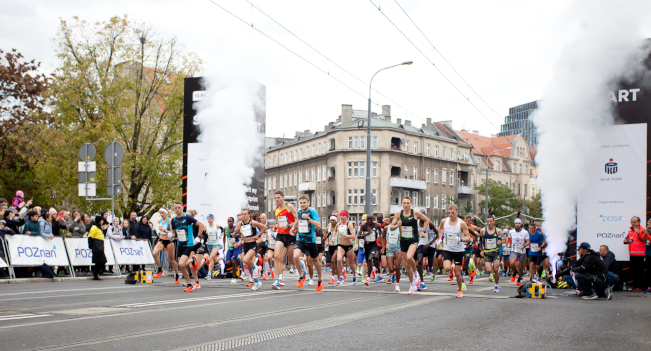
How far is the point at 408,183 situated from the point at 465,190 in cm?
1422

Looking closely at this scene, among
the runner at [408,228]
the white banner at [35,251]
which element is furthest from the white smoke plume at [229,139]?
the runner at [408,228]

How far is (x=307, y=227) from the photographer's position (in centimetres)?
1487

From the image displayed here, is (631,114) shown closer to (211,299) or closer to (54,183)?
(211,299)

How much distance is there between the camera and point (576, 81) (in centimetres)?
1683

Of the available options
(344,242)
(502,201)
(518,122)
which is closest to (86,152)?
(344,242)

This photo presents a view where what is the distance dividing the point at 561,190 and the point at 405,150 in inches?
2617

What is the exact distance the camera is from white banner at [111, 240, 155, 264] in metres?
21.4

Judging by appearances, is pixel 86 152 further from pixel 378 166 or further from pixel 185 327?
pixel 378 166

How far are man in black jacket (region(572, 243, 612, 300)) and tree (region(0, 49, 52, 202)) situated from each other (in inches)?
1109

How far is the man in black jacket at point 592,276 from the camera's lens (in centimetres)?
1443

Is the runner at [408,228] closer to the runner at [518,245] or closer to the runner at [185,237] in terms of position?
the runner at [185,237]

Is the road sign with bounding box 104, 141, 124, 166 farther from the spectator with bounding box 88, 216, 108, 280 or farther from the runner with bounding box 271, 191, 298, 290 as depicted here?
the runner with bounding box 271, 191, 298, 290

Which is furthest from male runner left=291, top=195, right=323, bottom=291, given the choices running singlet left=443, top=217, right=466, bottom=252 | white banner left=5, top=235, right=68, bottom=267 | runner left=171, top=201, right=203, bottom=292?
white banner left=5, top=235, right=68, bottom=267

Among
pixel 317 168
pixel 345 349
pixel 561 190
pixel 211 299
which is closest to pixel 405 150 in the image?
pixel 317 168
